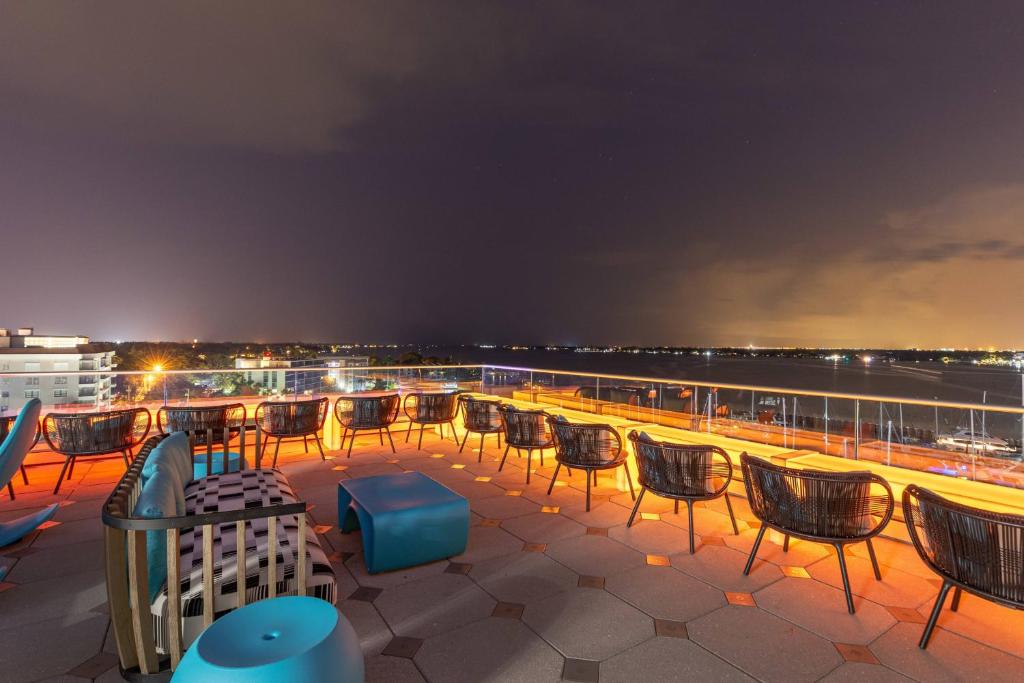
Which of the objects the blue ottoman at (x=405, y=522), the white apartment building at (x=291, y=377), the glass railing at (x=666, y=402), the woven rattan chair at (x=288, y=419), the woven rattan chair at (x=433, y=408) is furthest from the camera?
the white apartment building at (x=291, y=377)

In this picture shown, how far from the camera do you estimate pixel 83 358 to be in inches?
698

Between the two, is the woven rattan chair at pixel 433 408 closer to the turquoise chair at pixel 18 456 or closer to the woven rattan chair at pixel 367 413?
the woven rattan chair at pixel 367 413

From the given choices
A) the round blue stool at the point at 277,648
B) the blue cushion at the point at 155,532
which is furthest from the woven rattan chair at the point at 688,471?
the blue cushion at the point at 155,532

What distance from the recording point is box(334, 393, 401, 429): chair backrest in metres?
5.86

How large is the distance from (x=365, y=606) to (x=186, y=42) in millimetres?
10318

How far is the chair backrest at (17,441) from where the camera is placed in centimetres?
292

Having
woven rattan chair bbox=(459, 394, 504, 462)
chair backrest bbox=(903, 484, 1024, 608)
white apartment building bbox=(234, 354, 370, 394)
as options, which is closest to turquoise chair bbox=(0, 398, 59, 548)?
white apartment building bbox=(234, 354, 370, 394)

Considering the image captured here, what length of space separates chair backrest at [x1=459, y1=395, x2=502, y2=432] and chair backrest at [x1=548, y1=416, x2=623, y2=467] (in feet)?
5.65

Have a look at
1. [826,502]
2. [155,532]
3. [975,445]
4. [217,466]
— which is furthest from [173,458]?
[975,445]

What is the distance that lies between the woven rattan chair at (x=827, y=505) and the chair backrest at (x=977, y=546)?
33 cm

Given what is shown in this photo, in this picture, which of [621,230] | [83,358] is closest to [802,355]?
[621,230]

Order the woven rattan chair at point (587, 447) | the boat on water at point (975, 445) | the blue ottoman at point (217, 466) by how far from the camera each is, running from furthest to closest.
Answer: the blue ottoman at point (217, 466) < the woven rattan chair at point (587, 447) < the boat on water at point (975, 445)

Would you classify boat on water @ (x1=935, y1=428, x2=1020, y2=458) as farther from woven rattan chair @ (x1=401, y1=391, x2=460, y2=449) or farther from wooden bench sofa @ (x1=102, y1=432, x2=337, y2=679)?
woven rattan chair @ (x1=401, y1=391, x2=460, y2=449)

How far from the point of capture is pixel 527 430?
4.92 meters
